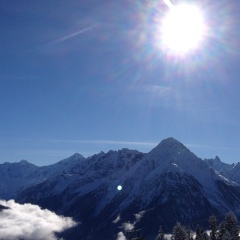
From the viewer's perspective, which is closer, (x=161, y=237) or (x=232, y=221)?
(x=232, y=221)

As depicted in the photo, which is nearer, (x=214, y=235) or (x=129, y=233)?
(x=129, y=233)

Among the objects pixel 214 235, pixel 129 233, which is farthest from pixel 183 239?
pixel 129 233

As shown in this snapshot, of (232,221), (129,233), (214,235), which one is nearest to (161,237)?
(214,235)

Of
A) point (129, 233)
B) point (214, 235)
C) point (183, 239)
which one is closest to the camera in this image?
point (129, 233)

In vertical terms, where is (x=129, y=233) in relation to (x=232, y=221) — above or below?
below

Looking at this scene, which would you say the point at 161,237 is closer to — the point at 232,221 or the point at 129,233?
the point at 232,221

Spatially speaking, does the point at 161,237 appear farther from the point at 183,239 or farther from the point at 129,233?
the point at 129,233

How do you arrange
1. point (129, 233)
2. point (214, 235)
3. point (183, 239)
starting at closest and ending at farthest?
point (129, 233), point (183, 239), point (214, 235)
